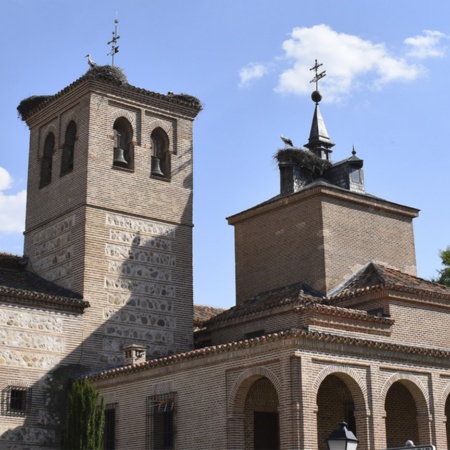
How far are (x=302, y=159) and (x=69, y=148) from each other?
282 inches

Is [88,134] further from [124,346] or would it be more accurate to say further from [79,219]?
[124,346]

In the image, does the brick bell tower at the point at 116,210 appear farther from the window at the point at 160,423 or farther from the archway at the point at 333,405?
the archway at the point at 333,405

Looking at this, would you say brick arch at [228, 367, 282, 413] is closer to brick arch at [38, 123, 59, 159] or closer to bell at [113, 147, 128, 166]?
bell at [113, 147, 128, 166]

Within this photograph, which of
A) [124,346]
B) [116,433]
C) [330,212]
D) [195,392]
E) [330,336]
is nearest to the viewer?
[330,336]

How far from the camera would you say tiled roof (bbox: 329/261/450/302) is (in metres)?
21.6

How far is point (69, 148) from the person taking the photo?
25.7 meters

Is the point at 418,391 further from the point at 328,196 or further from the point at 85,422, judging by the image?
the point at 85,422

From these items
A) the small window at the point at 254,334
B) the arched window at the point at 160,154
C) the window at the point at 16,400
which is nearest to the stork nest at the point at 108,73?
the arched window at the point at 160,154

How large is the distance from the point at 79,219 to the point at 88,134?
8.21 feet

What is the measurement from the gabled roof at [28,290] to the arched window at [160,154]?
466cm

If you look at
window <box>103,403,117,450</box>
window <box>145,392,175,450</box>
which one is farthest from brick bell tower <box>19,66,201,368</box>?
window <box>145,392,175,450</box>

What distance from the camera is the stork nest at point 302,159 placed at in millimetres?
26750

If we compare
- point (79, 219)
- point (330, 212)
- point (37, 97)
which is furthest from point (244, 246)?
point (37, 97)

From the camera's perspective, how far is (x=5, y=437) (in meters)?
20.9
